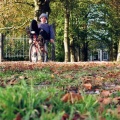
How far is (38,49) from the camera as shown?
1395 centimetres

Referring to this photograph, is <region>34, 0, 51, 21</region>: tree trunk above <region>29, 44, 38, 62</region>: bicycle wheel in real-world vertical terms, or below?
above

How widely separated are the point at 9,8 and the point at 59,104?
56.9 feet

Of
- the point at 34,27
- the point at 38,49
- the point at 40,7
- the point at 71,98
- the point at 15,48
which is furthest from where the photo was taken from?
the point at 15,48

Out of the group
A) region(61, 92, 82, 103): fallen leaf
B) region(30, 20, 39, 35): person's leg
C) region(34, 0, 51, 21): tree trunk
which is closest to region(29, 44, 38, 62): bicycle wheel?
region(30, 20, 39, 35): person's leg

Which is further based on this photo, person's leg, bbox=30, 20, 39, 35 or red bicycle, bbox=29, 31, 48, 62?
red bicycle, bbox=29, 31, 48, 62

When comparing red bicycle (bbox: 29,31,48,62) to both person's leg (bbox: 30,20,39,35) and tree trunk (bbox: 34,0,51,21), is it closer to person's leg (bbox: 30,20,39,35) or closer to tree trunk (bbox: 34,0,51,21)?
person's leg (bbox: 30,20,39,35)

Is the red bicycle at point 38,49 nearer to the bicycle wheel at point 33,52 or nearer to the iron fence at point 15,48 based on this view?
the bicycle wheel at point 33,52

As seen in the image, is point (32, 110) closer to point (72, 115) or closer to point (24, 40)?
point (72, 115)

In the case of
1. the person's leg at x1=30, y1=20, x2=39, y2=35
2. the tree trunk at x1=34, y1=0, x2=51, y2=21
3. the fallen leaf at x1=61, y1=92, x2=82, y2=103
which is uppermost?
the tree trunk at x1=34, y1=0, x2=51, y2=21

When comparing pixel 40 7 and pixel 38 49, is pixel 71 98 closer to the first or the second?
pixel 38 49

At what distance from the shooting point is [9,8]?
781 inches

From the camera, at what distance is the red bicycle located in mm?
13672

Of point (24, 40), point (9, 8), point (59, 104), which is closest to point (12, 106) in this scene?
point (59, 104)

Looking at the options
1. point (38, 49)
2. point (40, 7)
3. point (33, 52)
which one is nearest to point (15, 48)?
→ point (40, 7)
